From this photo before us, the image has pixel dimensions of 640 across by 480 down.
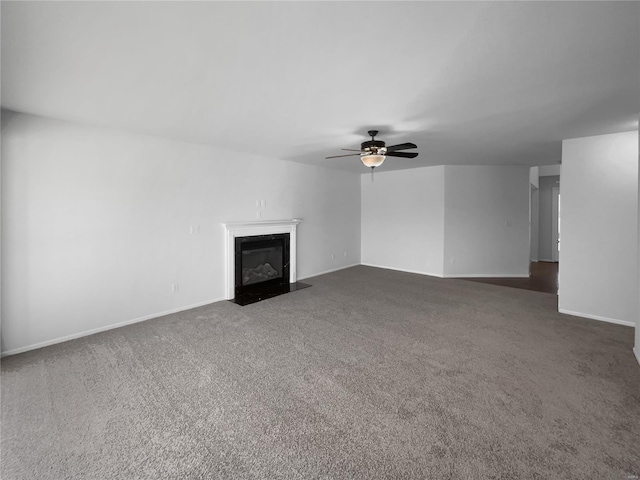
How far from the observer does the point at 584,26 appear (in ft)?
5.35

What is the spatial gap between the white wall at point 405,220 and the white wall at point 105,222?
3433 mm

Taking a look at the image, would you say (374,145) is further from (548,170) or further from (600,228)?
(548,170)

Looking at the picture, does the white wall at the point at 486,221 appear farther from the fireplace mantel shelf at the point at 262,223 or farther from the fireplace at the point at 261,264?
the fireplace at the point at 261,264

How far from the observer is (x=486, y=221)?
6582 mm

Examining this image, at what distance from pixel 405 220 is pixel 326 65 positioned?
5561 mm

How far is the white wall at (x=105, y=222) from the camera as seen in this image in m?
3.02

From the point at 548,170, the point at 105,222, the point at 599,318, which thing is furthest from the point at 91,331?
the point at 548,170

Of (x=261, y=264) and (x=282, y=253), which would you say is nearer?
(x=261, y=264)

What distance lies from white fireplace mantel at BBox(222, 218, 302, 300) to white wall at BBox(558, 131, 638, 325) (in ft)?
14.8

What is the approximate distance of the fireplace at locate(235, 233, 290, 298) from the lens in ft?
16.7

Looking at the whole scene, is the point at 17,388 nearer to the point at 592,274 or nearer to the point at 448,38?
the point at 448,38

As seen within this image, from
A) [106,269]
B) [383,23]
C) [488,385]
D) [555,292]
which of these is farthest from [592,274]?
[106,269]

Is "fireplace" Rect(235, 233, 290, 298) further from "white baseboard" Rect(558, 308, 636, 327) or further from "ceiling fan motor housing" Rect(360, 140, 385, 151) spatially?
"white baseboard" Rect(558, 308, 636, 327)

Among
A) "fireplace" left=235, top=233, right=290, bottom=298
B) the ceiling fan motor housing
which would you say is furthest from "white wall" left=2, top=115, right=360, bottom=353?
the ceiling fan motor housing
